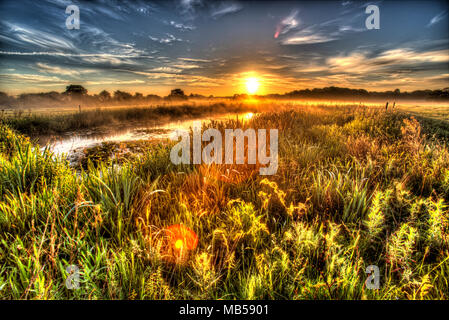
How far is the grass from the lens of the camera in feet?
4.62

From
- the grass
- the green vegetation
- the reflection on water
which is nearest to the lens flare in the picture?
the grass

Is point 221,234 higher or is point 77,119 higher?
point 77,119

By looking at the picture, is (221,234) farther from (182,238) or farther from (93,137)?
(93,137)

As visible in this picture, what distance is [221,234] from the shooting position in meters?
2.00

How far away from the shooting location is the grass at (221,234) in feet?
4.62

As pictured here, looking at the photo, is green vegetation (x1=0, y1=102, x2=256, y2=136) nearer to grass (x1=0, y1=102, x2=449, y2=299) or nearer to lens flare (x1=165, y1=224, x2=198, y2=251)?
grass (x1=0, y1=102, x2=449, y2=299)

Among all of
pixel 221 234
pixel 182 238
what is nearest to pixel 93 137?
pixel 182 238

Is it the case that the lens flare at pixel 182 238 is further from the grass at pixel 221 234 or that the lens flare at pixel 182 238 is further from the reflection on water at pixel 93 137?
the reflection on water at pixel 93 137

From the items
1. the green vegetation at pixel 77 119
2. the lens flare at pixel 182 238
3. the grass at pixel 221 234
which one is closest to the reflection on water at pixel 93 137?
the green vegetation at pixel 77 119

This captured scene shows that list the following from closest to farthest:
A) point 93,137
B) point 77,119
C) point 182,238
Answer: point 182,238 → point 93,137 → point 77,119

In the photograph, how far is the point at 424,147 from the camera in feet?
14.0
